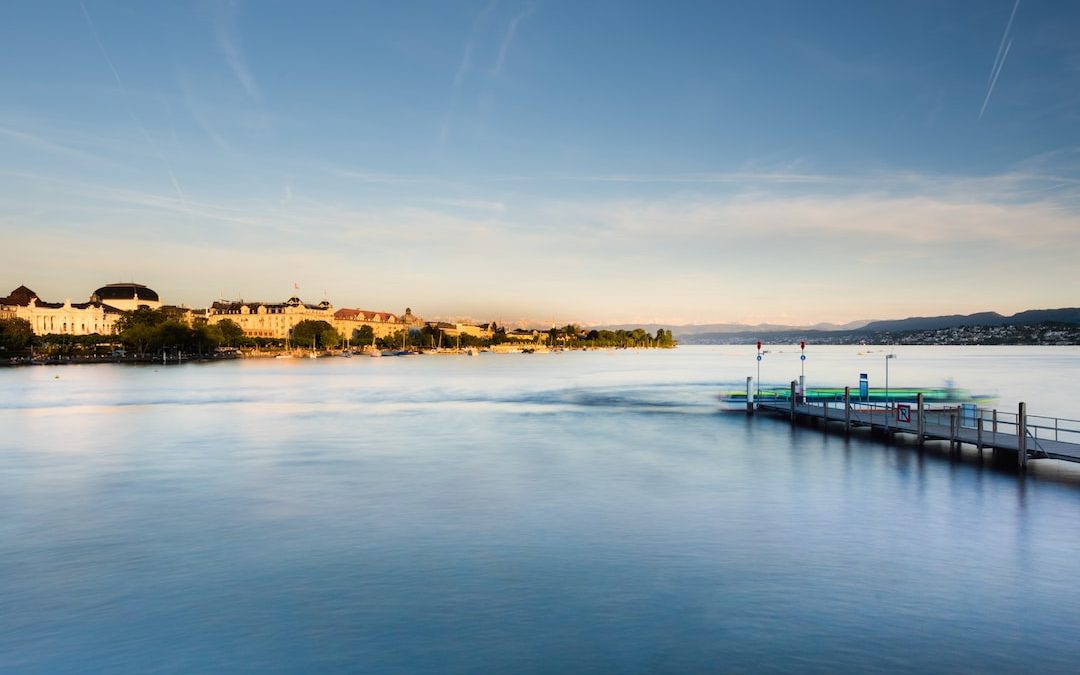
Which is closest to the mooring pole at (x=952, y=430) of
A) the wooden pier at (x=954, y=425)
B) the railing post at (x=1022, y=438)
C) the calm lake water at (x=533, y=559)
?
the wooden pier at (x=954, y=425)

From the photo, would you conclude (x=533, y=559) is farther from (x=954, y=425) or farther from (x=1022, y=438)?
(x=954, y=425)

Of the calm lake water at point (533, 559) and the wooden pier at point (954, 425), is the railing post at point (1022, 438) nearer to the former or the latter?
the wooden pier at point (954, 425)

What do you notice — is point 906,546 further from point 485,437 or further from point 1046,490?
point 485,437

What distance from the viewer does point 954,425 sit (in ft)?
131

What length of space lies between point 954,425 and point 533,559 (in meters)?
27.3

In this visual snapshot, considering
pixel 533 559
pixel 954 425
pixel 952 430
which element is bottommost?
pixel 533 559

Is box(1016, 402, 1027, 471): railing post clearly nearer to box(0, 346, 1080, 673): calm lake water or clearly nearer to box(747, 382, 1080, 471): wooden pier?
box(747, 382, 1080, 471): wooden pier

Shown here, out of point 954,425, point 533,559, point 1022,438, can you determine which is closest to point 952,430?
point 954,425

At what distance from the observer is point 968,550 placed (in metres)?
23.1

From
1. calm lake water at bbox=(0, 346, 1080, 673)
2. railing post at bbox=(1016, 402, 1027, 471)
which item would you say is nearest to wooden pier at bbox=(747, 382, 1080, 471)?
railing post at bbox=(1016, 402, 1027, 471)

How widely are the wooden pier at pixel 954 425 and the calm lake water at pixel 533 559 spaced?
1398mm

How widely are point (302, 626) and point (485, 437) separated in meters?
36.0

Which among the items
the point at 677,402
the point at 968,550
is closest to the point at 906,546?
the point at 968,550

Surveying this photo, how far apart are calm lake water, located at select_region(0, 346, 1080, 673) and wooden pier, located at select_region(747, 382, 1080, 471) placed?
1.40 metres
